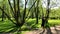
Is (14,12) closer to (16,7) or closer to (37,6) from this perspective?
(16,7)

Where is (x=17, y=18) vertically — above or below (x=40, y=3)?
below

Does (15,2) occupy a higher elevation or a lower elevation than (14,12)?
higher

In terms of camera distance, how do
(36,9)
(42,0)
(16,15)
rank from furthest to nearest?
(36,9)
(42,0)
(16,15)

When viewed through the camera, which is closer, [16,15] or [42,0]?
[16,15]

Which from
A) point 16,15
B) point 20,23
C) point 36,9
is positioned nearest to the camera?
point 16,15

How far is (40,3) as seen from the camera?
21.9 metres

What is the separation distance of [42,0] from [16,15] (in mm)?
6279

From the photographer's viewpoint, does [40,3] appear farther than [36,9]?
No

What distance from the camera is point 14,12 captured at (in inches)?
701

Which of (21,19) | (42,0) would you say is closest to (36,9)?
(42,0)

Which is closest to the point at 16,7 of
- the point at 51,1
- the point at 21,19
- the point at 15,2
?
the point at 15,2

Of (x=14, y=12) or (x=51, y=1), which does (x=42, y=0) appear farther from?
(x=14, y=12)

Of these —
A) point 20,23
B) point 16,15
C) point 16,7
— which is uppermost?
point 16,7

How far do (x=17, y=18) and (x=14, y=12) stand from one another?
943 mm
